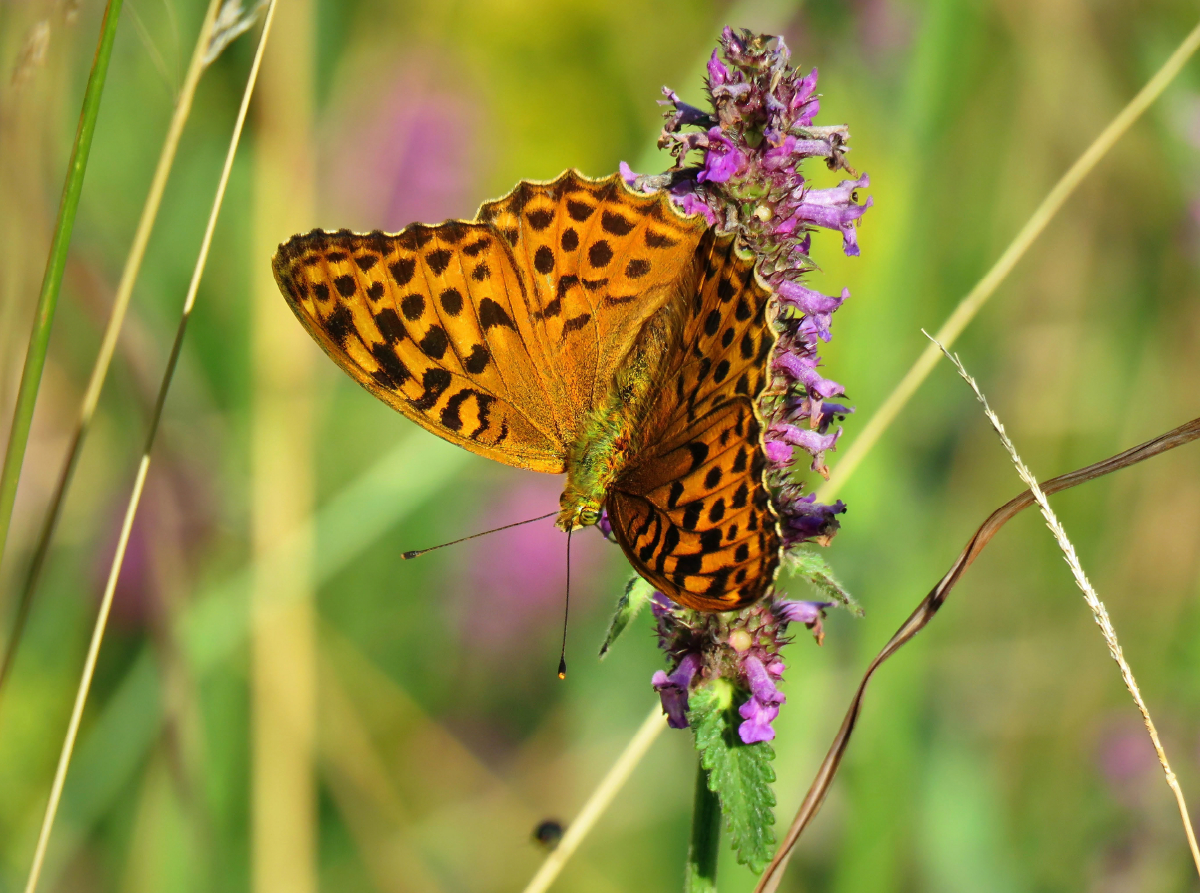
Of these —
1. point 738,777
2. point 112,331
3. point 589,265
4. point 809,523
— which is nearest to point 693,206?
point 589,265

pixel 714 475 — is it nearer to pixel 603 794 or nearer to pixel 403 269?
pixel 603 794

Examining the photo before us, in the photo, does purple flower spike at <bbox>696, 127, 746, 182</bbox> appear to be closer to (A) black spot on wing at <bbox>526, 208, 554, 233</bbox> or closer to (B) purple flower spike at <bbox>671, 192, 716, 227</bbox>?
(B) purple flower spike at <bbox>671, 192, 716, 227</bbox>

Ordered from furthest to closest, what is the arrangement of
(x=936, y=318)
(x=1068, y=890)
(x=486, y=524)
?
1. (x=486, y=524)
2. (x=936, y=318)
3. (x=1068, y=890)

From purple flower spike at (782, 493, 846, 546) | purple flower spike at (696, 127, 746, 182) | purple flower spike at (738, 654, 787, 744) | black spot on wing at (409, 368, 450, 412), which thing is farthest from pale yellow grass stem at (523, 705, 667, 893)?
purple flower spike at (696, 127, 746, 182)

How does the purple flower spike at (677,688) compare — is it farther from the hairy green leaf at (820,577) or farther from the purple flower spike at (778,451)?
the purple flower spike at (778,451)

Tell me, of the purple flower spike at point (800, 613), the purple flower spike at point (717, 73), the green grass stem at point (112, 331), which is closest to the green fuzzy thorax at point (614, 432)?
the purple flower spike at point (800, 613)

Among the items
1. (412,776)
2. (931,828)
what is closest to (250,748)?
(412,776)

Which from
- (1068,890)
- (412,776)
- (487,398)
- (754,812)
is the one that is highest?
(487,398)

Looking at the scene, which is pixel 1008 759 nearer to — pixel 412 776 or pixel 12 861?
pixel 412 776
